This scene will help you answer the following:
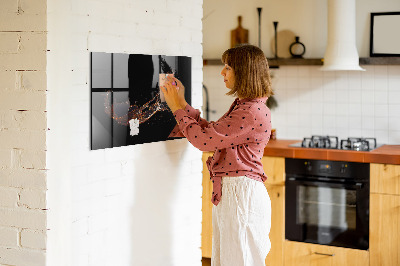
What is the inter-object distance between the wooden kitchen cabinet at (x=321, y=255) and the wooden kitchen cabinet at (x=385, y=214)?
0.39 feet

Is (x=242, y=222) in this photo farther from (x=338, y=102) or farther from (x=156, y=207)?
(x=338, y=102)

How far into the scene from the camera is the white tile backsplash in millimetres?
4691

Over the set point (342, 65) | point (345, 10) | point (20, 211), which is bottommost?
point (20, 211)

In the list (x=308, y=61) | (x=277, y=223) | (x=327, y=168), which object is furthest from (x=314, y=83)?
(x=277, y=223)

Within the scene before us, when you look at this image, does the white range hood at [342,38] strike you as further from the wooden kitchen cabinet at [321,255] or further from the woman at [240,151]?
the woman at [240,151]

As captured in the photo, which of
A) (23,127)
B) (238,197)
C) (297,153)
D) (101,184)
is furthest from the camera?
(297,153)

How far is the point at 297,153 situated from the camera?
14.2 feet

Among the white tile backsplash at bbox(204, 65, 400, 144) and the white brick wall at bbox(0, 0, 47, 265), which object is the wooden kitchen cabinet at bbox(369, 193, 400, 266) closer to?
the white tile backsplash at bbox(204, 65, 400, 144)

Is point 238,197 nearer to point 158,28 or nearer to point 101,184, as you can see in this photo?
point 101,184

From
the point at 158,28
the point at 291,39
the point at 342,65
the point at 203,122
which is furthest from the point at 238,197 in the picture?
the point at 291,39

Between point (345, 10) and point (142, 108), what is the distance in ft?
7.72

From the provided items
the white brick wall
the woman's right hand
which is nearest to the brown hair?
the woman's right hand

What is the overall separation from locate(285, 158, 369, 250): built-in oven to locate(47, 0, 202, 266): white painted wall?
4.16 ft

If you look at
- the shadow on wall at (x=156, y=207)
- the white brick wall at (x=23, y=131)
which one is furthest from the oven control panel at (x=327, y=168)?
the white brick wall at (x=23, y=131)
